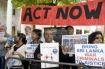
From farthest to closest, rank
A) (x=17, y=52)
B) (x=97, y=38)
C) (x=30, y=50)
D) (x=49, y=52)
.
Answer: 1. (x=17, y=52)
2. (x=30, y=50)
3. (x=49, y=52)
4. (x=97, y=38)

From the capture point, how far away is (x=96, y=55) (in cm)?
547

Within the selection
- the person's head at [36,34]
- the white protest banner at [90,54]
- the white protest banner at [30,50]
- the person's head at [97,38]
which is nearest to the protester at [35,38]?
the person's head at [36,34]

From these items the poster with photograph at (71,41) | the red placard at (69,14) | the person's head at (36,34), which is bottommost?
the poster with photograph at (71,41)

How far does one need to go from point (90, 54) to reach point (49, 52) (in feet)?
3.18

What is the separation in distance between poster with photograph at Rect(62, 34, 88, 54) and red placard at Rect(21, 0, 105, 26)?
0.33 metres

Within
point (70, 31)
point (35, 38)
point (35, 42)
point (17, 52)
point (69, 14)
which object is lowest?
Answer: point (17, 52)

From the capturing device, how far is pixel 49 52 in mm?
5961

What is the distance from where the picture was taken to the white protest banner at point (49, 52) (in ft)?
19.4

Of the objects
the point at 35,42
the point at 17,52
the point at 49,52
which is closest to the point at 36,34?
the point at 35,42

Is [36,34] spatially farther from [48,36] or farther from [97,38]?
[97,38]

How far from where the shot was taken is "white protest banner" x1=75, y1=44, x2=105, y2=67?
17.7 feet

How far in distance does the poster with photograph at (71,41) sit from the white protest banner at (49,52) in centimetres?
45

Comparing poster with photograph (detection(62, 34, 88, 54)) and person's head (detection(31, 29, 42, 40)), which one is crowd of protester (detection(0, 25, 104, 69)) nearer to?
person's head (detection(31, 29, 42, 40))

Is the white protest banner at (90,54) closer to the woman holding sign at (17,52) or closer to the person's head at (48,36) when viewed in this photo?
the person's head at (48,36)
